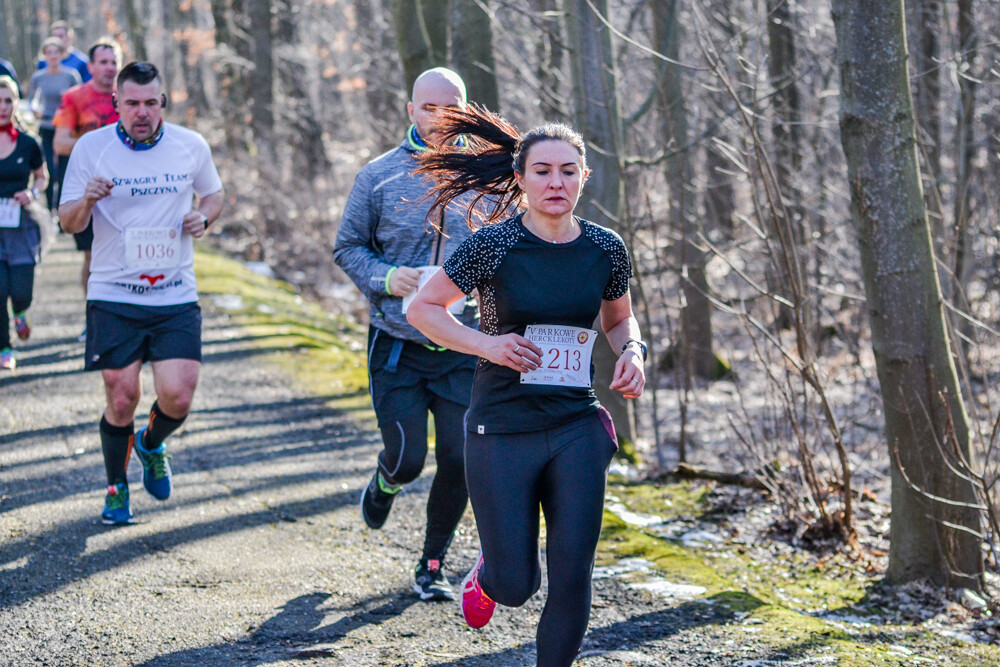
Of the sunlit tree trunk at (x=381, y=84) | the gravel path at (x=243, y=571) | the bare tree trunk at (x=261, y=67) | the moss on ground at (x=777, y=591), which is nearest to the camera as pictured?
the gravel path at (x=243, y=571)

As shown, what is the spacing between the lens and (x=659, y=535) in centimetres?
645

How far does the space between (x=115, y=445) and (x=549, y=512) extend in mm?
3016

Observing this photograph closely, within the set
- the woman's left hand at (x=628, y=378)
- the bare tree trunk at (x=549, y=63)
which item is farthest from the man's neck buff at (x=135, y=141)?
the bare tree trunk at (x=549, y=63)

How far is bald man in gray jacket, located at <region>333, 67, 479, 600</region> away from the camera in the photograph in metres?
4.77

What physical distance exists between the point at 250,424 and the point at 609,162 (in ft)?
10.9

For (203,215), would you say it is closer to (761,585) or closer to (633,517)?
(633,517)

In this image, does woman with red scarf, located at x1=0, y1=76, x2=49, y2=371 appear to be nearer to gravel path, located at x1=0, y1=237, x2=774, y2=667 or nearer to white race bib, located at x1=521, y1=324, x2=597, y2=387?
gravel path, located at x1=0, y1=237, x2=774, y2=667

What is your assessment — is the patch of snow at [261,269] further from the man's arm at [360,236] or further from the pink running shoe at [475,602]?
the pink running shoe at [475,602]

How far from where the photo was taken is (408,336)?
4770 mm

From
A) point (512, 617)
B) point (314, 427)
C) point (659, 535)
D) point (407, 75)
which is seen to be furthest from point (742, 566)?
point (407, 75)

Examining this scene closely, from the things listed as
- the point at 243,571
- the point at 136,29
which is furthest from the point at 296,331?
the point at 136,29

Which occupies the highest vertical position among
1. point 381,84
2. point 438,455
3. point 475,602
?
point 381,84

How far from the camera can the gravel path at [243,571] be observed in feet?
14.4

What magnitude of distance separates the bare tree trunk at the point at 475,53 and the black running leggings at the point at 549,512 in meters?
5.76
